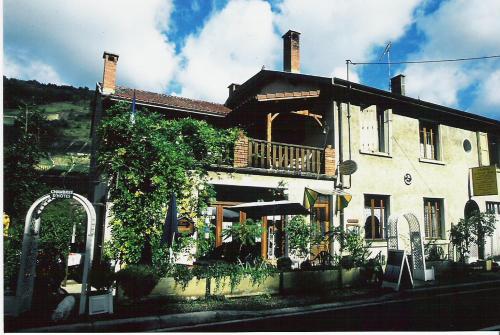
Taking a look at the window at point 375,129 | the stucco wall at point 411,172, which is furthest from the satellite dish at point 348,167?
the window at point 375,129

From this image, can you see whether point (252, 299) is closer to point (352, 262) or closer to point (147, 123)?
point (352, 262)

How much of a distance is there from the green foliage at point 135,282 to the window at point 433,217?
12.0m

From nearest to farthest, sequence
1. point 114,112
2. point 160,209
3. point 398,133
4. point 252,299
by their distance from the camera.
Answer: point 252,299 < point 160,209 < point 114,112 < point 398,133

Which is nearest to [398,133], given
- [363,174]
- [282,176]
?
[363,174]

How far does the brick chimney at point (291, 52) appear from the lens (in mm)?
16562

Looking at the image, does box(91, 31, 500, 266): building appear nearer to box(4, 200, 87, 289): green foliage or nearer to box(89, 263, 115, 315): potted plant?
box(4, 200, 87, 289): green foliage

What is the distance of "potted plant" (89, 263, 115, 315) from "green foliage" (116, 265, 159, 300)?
0.21 metres

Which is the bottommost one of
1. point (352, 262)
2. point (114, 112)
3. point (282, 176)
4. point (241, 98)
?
point (352, 262)

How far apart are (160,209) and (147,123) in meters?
2.11

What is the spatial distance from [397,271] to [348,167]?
3969 mm

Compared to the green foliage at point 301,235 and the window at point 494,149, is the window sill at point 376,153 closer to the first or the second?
the green foliage at point 301,235

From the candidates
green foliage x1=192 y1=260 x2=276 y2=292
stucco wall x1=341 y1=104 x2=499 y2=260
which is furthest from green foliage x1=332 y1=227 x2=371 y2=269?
green foliage x1=192 y1=260 x2=276 y2=292

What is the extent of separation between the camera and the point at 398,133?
1456 centimetres

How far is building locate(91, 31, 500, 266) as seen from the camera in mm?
12062
